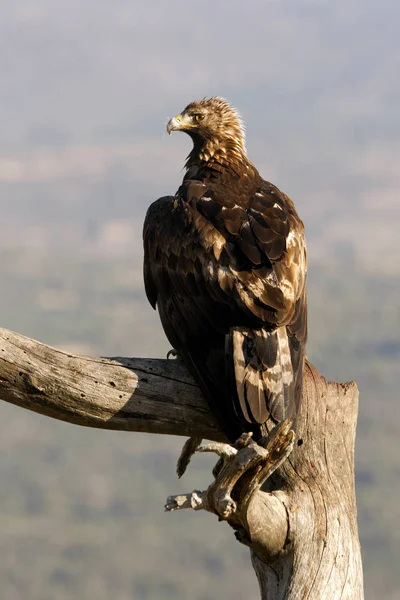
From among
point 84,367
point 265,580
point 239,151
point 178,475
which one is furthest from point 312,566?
point 239,151

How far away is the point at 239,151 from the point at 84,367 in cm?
445

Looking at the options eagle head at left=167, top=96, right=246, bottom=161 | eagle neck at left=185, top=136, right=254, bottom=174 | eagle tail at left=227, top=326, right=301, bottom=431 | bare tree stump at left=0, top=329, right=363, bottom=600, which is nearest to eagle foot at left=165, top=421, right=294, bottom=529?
bare tree stump at left=0, top=329, right=363, bottom=600

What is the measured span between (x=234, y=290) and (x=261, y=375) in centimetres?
90

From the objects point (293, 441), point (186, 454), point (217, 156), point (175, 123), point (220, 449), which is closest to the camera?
point (220, 449)

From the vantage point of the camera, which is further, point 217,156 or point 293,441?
point 217,156

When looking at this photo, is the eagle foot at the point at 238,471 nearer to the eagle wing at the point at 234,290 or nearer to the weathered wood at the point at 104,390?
the eagle wing at the point at 234,290

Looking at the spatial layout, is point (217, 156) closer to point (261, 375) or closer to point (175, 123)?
point (175, 123)

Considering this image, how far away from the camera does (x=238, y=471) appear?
287 inches

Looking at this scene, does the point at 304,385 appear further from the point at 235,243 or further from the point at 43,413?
the point at 43,413

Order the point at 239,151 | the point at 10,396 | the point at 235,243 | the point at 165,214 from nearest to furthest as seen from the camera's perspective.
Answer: the point at 10,396
the point at 235,243
the point at 165,214
the point at 239,151

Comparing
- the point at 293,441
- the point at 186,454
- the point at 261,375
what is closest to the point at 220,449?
the point at 261,375

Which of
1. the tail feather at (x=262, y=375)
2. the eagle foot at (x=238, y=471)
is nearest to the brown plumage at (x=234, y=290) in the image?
the tail feather at (x=262, y=375)

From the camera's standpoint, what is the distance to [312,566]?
890cm

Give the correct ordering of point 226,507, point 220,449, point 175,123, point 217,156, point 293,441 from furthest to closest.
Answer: point 175,123 < point 217,156 < point 293,441 < point 226,507 < point 220,449
